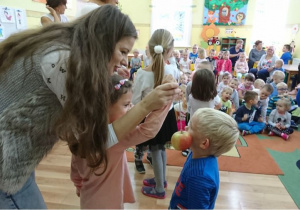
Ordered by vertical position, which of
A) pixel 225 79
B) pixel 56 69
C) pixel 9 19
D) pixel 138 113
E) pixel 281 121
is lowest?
pixel 281 121

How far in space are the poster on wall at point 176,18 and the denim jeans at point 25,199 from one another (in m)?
8.78

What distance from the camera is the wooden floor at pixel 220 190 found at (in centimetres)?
183

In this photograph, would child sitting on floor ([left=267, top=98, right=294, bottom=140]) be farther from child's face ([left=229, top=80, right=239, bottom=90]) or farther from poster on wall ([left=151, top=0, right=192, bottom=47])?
poster on wall ([left=151, top=0, right=192, bottom=47])

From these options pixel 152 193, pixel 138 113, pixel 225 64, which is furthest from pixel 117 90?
pixel 225 64

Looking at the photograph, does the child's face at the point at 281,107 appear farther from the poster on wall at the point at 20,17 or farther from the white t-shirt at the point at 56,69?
the poster on wall at the point at 20,17

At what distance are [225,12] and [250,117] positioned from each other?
6.37 meters

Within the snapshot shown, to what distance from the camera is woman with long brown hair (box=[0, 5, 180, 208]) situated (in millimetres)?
689

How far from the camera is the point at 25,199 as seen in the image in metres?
0.84

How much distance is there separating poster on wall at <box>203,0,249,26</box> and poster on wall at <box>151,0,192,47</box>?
750 mm

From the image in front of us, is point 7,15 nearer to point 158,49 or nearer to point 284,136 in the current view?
point 158,49

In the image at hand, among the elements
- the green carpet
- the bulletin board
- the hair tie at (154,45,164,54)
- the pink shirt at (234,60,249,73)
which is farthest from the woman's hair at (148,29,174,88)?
the pink shirt at (234,60,249,73)

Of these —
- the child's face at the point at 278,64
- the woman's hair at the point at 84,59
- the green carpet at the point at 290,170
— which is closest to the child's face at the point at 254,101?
the green carpet at the point at 290,170

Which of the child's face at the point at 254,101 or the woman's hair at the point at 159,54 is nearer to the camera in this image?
the woman's hair at the point at 159,54

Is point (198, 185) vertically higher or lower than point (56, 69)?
lower
